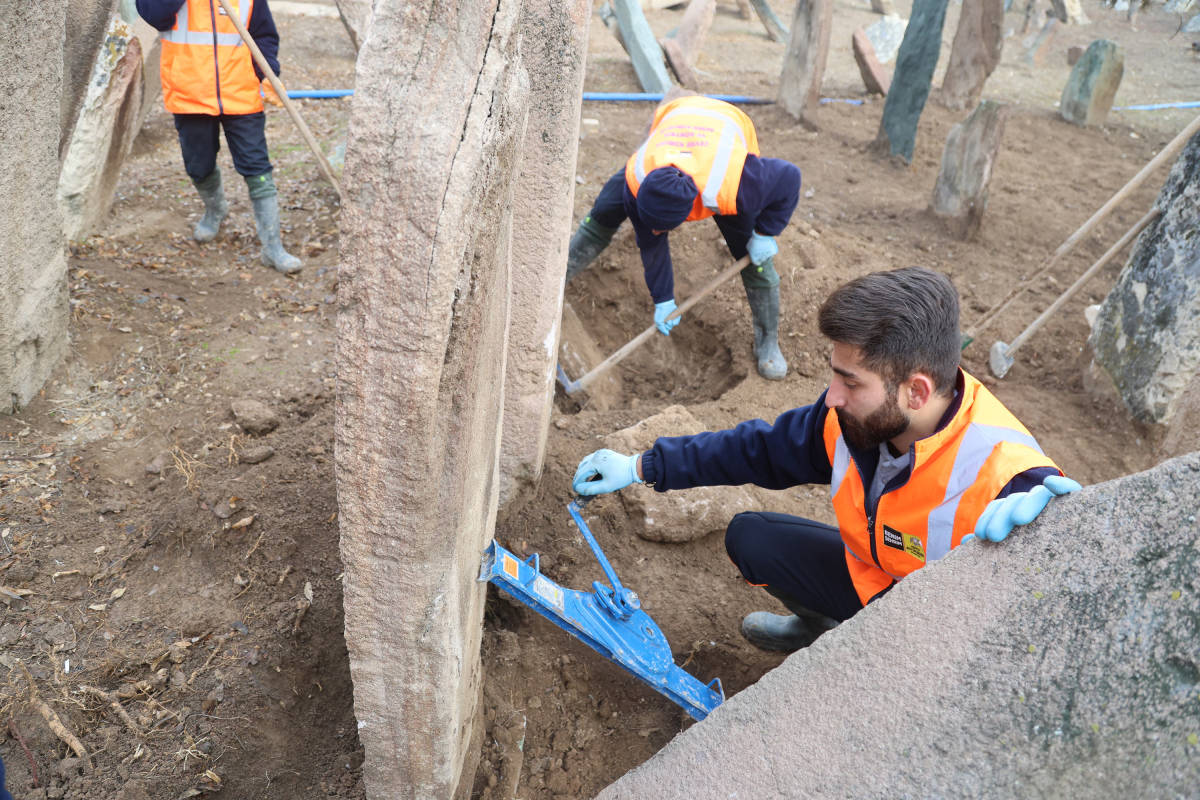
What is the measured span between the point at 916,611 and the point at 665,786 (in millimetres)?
585

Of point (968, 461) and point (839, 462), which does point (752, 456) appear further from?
point (968, 461)

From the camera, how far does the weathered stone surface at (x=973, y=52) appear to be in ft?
24.8

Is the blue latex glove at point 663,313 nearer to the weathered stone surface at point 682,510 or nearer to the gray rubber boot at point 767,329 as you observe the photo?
the gray rubber boot at point 767,329

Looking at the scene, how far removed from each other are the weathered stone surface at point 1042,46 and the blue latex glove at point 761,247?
9.50 meters

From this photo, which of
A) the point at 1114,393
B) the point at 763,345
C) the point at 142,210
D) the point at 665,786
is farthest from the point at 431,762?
the point at 142,210

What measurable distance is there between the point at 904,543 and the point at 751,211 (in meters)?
2.29

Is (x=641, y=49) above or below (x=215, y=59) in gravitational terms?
below

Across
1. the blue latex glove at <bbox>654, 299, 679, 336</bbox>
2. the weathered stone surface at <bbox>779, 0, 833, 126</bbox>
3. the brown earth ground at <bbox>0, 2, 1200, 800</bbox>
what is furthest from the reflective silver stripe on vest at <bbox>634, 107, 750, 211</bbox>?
the weathered stone surface at <bbox>779, 0, 833, 126</bbox>

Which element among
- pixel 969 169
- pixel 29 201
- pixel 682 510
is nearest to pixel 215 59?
pixel 29 201

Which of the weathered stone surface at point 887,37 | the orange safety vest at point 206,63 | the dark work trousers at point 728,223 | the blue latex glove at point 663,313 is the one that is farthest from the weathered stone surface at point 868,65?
the orange safety vest at point 206,63

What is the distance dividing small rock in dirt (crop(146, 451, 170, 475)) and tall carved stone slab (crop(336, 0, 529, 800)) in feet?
5.53

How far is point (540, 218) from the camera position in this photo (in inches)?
107

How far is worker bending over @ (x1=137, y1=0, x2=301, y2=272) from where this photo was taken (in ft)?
13.3

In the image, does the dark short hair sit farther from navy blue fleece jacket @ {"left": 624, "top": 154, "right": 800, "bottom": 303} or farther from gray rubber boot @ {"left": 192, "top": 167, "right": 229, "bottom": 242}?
gray rubber boot @ {"left": 192, "top": 167, "right": 229, "bottom": 242}
